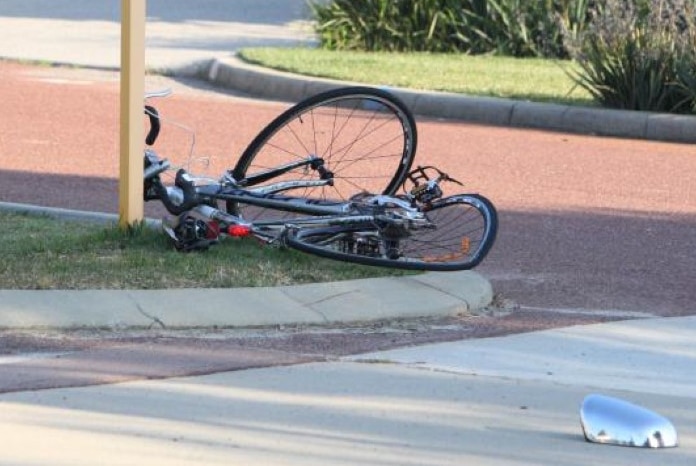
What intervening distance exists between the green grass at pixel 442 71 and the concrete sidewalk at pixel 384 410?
29.1ft

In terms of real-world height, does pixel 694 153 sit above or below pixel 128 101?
below

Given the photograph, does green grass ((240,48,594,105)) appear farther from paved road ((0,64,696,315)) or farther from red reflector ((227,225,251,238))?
red reflector ((227,225,251,238))

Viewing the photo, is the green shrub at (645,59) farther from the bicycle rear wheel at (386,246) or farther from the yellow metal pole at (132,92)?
the yellow metal pole at (132,92)

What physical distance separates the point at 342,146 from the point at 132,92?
4.72m

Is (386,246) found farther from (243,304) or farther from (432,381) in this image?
(432,381)

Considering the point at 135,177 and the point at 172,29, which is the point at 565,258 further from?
the point at 172,29

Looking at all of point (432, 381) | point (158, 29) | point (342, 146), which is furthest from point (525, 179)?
point (158, 29)

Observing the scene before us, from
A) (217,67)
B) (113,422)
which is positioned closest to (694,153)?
(217,67)

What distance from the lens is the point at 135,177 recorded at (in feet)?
26.3

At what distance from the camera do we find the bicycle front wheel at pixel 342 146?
325 inches

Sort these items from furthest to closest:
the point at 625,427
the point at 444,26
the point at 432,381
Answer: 1. the point at 444,26
2. the point at 432,381
3. the point at 625,427

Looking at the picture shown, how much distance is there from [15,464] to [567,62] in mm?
14272

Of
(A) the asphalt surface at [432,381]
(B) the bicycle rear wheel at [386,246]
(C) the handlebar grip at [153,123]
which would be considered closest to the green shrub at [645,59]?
(A) the asphalt surface at [432,381]

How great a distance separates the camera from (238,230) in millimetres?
7750
